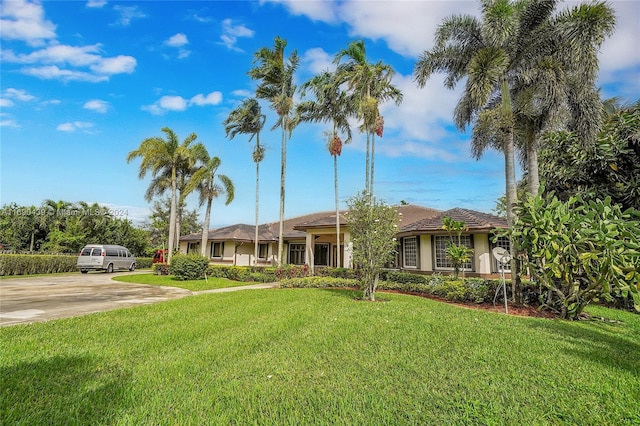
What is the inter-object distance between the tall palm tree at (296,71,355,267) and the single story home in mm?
3227

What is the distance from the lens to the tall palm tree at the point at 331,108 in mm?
20531

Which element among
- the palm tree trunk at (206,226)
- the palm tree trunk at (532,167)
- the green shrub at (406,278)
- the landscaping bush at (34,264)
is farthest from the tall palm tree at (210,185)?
the palm tree trunk at (532,167)

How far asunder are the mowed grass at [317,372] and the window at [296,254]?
20.8m

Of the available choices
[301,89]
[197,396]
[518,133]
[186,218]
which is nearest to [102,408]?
[197,396]

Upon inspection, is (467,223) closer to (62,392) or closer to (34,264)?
(62,392)

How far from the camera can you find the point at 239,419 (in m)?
3.15

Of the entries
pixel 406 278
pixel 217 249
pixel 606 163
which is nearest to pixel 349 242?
→ pixel 406 278

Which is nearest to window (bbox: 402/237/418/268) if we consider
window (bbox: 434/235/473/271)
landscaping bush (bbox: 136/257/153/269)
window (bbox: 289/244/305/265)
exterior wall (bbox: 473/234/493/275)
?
window (bbox: 434/235/473/271)

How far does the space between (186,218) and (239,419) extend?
4949 cm

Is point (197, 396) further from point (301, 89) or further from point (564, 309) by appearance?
point (301, 89)

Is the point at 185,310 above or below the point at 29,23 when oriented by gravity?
below

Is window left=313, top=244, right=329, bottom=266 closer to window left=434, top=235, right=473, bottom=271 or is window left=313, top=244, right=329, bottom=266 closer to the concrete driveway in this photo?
window left=434, top=235, right=473, bottom=271

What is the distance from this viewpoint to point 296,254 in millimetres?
28531

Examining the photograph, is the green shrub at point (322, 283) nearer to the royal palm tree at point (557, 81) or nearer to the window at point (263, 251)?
the royal palm tree at point (557, 81)
